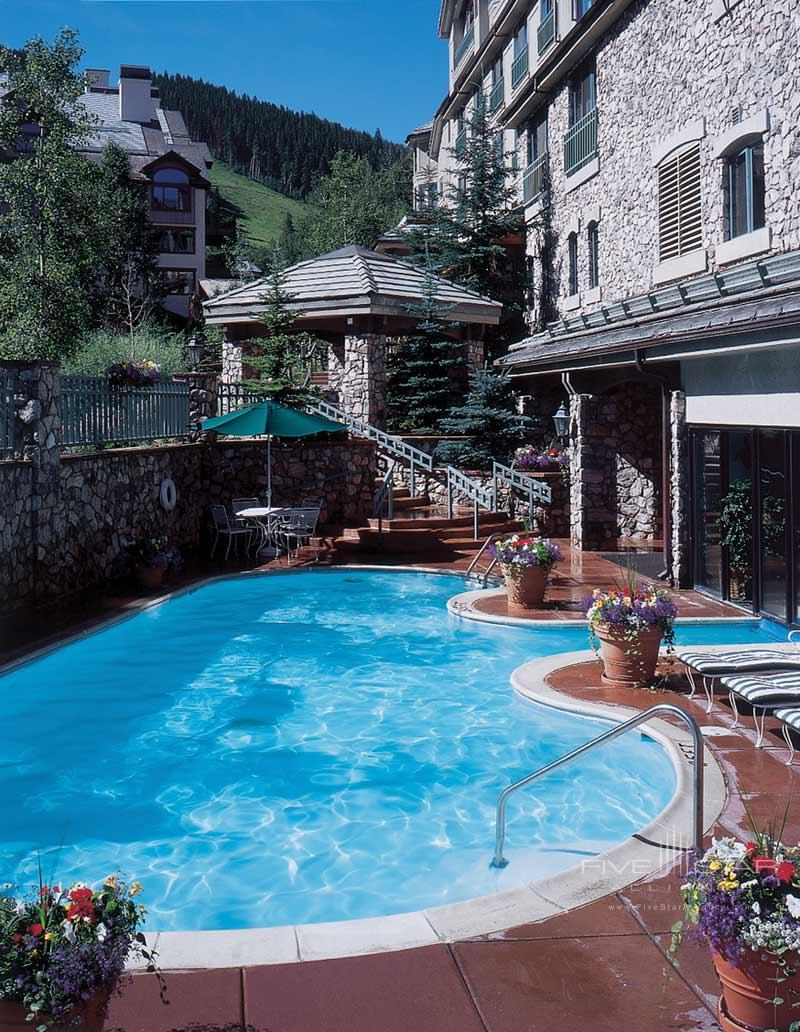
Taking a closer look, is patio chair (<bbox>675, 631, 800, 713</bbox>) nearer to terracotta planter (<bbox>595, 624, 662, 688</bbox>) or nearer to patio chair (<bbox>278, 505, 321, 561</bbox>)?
terracotta planter (<bbox>595, 624, 662, 688</bbox>)

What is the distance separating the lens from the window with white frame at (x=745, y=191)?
14633mm

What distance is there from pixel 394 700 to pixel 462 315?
17.9m

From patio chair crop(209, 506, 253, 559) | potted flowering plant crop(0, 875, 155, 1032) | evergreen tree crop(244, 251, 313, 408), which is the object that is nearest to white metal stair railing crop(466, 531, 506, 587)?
patio chair crop(209, 506, 253, 559)

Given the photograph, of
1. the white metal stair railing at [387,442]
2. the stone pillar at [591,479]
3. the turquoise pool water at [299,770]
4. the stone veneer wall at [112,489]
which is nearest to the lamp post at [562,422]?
the stone pillar at [591,479]

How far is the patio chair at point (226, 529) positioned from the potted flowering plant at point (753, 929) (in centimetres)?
1639

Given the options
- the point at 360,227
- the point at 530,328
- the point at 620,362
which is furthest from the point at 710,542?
the point at 360,227

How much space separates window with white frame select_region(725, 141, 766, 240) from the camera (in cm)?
1463

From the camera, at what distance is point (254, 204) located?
109812 millimetres

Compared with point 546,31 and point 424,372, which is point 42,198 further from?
point 546,31

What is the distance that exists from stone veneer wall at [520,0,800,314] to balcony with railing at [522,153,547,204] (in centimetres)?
266

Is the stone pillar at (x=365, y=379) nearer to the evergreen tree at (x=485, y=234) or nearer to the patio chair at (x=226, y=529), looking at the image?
the patio chair at (x=226, y=529)

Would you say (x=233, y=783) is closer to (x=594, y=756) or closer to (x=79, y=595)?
(x=594, y=756)

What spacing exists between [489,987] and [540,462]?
62.8ft

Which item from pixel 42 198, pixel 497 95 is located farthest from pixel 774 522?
pixel 497 95
